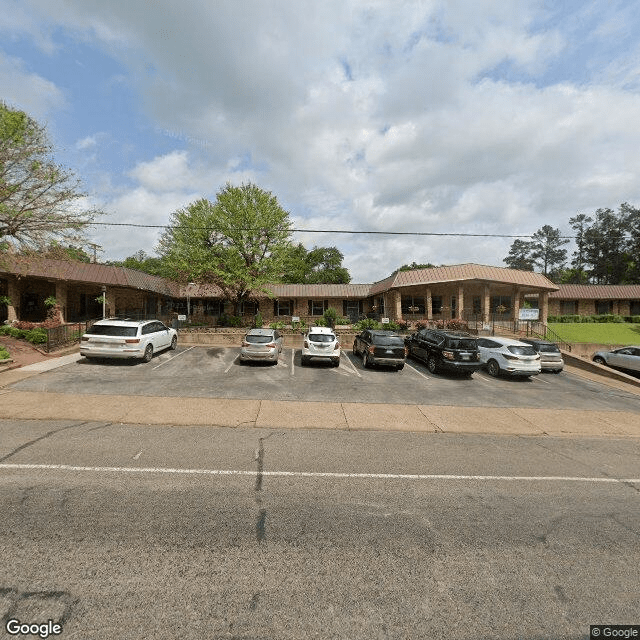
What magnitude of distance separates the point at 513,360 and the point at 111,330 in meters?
17.3

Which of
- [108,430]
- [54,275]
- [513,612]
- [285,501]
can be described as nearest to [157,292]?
[54,275]

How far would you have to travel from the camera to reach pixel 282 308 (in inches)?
1321

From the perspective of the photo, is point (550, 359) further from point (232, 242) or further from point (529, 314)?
point (232, 242)

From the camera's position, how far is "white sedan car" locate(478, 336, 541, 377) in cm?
1434

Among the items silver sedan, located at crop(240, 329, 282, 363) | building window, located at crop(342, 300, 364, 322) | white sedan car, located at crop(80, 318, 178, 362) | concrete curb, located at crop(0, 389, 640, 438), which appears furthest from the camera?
building window, located at crop(342, 300, 364, 322)

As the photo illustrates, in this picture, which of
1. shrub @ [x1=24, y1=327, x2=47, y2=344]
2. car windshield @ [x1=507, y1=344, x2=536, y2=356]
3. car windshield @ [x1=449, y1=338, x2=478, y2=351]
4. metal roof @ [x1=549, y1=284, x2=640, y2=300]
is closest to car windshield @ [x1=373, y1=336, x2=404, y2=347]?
car windshield @ [x1=449, y1=338, x2=478, y2=351]

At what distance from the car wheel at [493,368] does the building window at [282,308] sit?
69.8 ft

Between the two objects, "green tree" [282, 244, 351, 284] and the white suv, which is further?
"green tree" [282, 244, 351, 284]

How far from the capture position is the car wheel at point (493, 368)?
1498cm

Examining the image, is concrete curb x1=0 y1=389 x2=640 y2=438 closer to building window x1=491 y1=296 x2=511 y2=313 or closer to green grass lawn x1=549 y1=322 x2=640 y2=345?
green grass lawn x1=549 y1=322 x2=640 y2=345

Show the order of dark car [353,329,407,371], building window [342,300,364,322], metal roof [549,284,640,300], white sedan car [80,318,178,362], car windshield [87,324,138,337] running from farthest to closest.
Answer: metal roof [549,284,640,300] < building window [342,300,364,322] < dark car [353,329,407,371] < car windshield [87,324,138,337] < white sedan car [80,318,178,362]

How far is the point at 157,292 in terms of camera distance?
27469mm

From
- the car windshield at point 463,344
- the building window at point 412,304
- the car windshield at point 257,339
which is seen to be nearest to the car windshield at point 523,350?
the car windshield at point 463,344

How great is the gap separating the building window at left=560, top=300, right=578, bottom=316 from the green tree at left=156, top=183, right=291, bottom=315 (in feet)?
112
